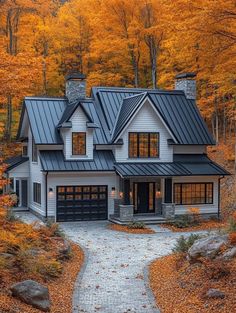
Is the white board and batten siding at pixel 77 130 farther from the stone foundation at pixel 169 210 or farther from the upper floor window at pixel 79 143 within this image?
the stone foundation at pixel 169 210

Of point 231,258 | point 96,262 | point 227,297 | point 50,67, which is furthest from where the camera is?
point 50,67

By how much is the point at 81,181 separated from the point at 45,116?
498cm

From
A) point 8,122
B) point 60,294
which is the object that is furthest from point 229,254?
point 8,122

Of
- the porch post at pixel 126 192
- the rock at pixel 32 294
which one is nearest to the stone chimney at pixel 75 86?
the porch post at pixel 126 192

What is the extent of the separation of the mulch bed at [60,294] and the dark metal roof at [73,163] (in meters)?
9.31

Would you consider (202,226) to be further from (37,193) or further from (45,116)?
(45,116)

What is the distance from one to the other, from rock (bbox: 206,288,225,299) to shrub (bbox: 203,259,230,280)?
0.92 m

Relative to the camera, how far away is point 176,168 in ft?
90.6

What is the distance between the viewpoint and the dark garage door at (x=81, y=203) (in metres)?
26.6

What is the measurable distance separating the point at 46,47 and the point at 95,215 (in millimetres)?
21106

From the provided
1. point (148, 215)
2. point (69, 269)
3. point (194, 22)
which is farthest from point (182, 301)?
point (148, 215)

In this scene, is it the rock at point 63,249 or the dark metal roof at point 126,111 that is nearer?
the rock at point 63,249

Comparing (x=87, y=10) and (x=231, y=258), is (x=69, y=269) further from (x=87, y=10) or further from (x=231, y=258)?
(x=87, y=10)

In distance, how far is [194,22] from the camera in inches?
614
